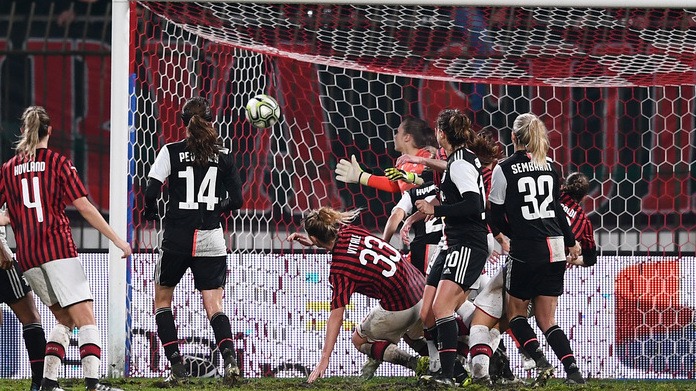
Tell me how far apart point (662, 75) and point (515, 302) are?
9.45 feet

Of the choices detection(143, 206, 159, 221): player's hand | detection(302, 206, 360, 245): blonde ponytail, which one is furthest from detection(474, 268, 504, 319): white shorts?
detection(143, 206, 159, 221): player's hand

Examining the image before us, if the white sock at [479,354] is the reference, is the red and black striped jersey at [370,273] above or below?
above

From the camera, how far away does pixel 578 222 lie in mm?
6902

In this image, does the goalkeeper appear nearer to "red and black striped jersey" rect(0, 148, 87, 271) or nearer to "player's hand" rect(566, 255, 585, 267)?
"player's hand" rect(566, 255, 585, 267)

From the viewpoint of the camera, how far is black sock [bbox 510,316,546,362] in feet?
21.2

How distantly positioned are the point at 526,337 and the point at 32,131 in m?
→ 3.08

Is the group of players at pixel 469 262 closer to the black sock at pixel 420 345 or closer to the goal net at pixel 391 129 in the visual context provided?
the black sock at pixel 420 345

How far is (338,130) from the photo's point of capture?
9812mm

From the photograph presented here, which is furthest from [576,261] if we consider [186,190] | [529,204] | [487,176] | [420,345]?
[186,190]

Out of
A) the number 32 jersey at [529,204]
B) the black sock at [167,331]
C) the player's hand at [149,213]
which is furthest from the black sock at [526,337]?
the player's hand at [149,213]

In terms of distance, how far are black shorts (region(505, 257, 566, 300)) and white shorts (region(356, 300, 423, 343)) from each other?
1.94ft

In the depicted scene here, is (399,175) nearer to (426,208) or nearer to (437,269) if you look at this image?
(426,208)

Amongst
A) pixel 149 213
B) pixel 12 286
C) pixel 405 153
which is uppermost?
pixel 405 153

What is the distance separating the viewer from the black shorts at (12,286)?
6207 millimetres
